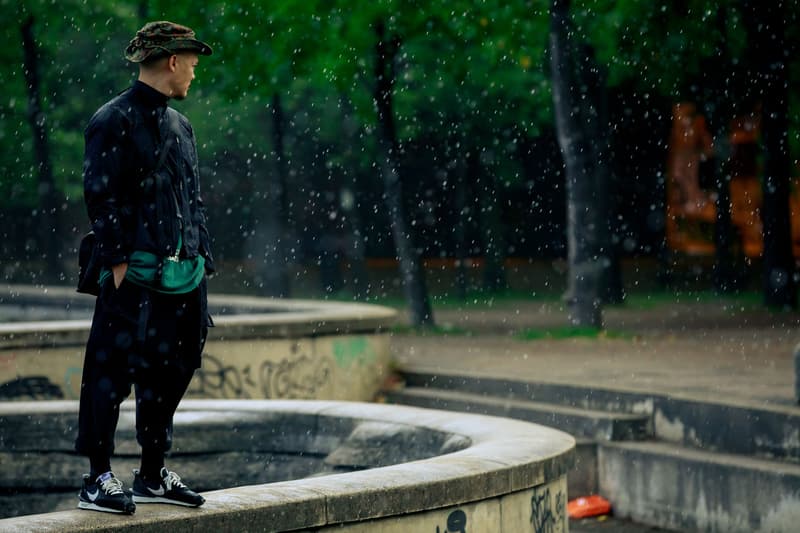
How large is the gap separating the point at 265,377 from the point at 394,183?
363 inches

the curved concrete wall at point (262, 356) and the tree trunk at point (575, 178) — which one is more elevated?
the tree trunk at point (575, 178)

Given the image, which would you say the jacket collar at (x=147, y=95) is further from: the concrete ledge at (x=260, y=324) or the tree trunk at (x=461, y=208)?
the tree trunk at (x=461, y=208)

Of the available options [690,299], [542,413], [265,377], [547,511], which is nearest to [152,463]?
[547,511]

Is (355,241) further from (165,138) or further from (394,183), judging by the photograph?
(165,138)

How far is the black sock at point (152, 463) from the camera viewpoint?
4934 mm

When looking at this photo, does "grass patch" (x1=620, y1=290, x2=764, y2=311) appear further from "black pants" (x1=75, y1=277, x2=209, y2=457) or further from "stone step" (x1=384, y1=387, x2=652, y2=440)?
"black pants" (x1=75, y1=277, x2=209, y2=457)

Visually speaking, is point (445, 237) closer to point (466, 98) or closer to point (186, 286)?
point (466, 98)

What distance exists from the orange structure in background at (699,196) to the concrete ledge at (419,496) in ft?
102

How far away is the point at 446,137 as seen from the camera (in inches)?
1267

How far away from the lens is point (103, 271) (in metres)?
4.80

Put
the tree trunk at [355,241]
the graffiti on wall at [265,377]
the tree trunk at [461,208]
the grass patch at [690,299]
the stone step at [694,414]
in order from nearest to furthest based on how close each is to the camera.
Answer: the stone step at [694,414] < the graffiti on wall at [265,377] < the grass patch at [690,299] < the tree trunk at [461,208] < the tree trunk at [355,241]

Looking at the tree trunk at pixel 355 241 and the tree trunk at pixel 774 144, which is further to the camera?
the tree trunk at pixel 355 241

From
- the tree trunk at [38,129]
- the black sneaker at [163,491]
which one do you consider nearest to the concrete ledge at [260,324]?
the black sneaker at [163,491]

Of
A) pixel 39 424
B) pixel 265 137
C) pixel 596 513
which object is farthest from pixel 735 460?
pixel 265 137
